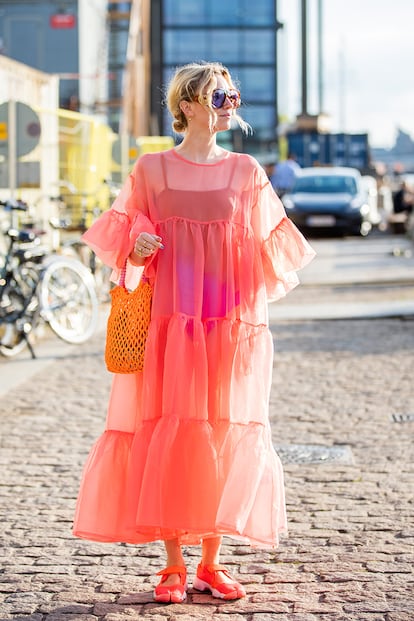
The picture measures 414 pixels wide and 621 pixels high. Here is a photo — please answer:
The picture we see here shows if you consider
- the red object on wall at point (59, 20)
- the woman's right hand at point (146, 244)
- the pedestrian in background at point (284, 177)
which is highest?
the red object on wall at point (59, 20)

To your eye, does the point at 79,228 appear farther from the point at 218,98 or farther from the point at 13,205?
the point at 218,98

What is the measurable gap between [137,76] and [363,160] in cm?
1473

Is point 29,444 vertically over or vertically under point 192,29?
under

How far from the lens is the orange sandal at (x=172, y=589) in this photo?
481 centimetres

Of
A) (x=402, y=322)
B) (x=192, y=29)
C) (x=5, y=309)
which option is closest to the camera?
(x=5, y=309)

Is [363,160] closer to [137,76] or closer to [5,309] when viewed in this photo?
[137,76]

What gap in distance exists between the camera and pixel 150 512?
4.64 m

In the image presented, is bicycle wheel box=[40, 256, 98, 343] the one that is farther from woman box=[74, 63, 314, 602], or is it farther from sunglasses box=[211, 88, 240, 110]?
sunglasses box=[211, 88, 240, 110]

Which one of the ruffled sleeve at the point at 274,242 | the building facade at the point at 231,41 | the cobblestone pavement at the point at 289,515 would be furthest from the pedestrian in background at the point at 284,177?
the building facade at the point at 231,41

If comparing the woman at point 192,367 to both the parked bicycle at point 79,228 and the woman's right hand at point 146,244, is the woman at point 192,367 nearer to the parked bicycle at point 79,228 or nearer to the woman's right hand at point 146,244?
the woman's right hand at point 146,244

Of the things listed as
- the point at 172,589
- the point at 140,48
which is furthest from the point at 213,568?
the point at 140,48

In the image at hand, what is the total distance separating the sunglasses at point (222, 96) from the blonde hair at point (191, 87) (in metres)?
0.02

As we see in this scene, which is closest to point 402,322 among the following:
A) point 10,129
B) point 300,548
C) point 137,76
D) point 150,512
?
point 10,129

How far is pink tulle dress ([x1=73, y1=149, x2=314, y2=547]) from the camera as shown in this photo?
4.68 meters
